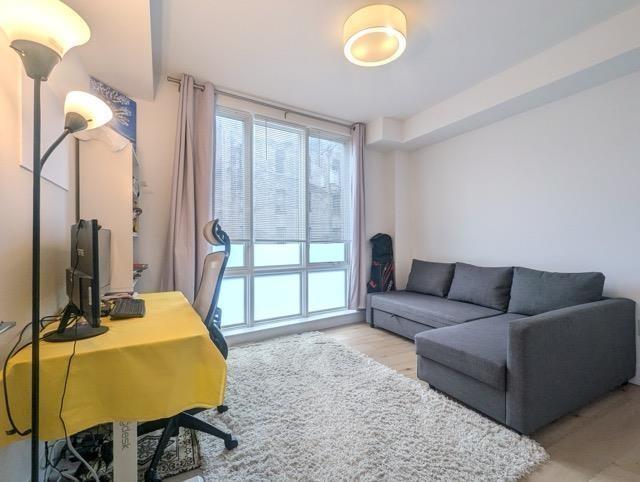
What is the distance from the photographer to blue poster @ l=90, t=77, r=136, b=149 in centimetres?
235

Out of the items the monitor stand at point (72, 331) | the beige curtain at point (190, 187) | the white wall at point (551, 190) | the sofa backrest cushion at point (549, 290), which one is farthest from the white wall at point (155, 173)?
the sofa backrest cushion at point (549, 290)

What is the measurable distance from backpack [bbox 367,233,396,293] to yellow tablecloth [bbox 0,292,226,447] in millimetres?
3062

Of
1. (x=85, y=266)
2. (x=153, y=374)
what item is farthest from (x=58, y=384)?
(x=85, y=266)

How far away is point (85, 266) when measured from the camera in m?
1.15

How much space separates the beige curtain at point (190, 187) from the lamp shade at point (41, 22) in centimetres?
183

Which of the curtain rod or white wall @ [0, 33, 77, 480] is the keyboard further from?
the curtain rod

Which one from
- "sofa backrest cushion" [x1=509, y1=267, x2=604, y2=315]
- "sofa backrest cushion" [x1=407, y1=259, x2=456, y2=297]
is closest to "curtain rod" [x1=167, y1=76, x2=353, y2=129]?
"sofa backrest cushion" [x1=407, y1=259, x2=456, y2=297]

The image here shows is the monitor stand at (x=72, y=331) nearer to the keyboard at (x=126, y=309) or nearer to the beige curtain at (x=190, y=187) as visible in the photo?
the keyboard at (x=126, y=309)

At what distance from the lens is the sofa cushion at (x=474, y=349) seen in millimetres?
1723

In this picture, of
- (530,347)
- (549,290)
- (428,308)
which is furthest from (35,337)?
(549,290)

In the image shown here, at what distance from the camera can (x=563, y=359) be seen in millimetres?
1734

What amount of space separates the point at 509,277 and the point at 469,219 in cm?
90

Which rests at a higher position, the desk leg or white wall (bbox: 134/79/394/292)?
white wall (bbox: 134/79/394/292)

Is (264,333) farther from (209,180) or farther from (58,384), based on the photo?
(58,384)
